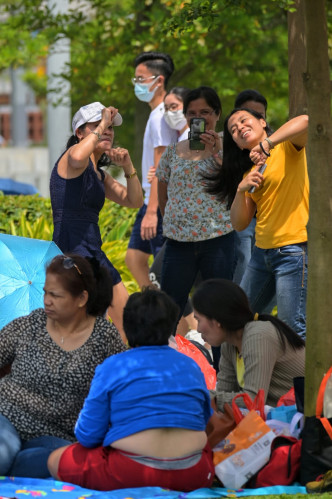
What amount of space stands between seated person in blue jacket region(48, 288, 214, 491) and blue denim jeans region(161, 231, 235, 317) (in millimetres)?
2179

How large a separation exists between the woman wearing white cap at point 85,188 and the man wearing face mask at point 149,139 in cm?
142

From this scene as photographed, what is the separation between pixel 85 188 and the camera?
6.25m

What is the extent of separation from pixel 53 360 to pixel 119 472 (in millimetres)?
698

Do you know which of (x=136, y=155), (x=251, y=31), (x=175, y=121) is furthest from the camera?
(x=136, y=155)

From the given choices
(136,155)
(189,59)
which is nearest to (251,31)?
(189,59)

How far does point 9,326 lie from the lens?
506 centimetres

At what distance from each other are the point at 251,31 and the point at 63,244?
6.95 metres

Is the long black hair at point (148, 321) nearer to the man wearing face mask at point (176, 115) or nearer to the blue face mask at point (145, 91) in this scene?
the man wearing face mask at point (176, 115)

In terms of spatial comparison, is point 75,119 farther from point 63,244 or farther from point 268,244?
point 268,244

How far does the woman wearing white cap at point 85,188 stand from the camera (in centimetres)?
619

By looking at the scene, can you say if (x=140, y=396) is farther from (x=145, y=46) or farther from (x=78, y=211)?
(x=145, y=46)

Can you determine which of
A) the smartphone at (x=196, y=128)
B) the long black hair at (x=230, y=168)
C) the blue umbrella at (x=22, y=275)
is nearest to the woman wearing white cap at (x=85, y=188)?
the blue umbrella at (x=22, y=275)

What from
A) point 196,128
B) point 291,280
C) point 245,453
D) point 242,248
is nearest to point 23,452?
point 245,453

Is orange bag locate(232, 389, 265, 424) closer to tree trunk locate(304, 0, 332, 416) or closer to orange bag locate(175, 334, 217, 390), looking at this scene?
tree trunk locate(304, 0, 332, 416)
